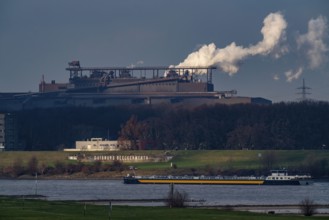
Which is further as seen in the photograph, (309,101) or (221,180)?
(309,101)

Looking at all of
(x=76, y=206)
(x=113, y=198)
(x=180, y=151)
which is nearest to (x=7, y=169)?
(x=180, y=151)

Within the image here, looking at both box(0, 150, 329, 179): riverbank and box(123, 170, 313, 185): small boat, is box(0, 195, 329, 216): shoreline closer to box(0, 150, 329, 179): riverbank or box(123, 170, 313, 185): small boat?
box(123, 170, 313, 185): small boat

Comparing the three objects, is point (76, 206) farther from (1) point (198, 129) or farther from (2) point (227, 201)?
(1) point (198, 129)

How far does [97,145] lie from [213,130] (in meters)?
15.0

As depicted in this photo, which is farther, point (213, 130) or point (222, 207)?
point (213, 130)

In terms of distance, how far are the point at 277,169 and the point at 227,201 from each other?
5484cm

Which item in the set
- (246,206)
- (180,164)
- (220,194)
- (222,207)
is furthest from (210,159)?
(222,207)

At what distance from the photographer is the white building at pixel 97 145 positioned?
171375mm

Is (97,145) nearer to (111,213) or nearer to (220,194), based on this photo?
(220,194)

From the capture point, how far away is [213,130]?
580 feet

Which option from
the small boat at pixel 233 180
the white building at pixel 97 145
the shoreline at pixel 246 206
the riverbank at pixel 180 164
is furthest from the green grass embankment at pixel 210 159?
the shoreline at pixel 246 206

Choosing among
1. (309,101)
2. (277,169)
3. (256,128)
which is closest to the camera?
(277,169)

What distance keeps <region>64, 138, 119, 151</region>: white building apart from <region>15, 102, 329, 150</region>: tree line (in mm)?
2085

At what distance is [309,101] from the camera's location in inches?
7608
